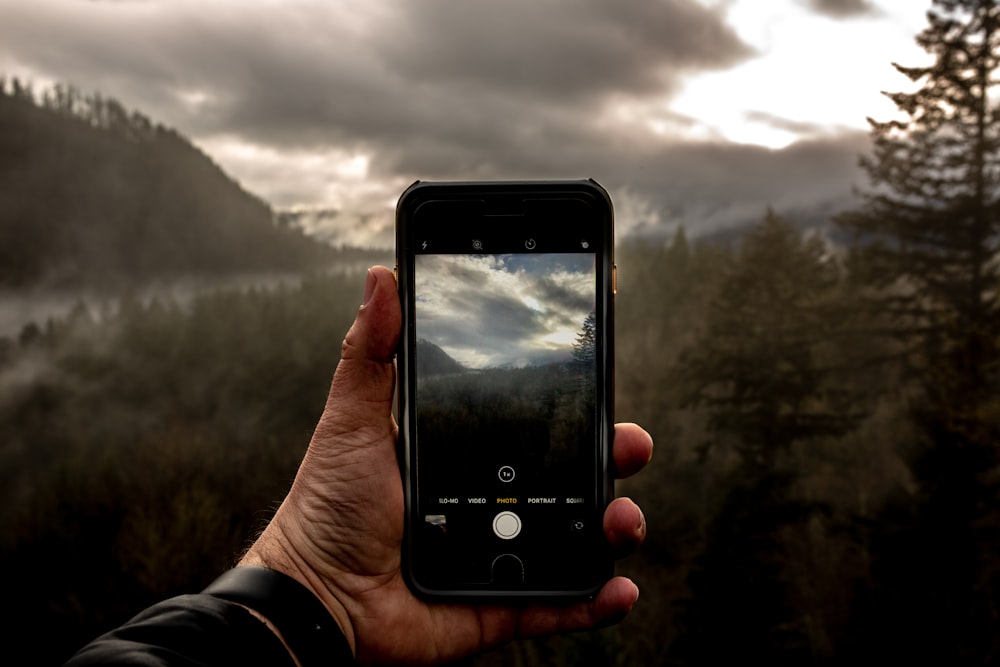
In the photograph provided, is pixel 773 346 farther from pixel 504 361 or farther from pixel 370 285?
pixel 370 285

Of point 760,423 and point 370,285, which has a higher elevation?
point 370,285

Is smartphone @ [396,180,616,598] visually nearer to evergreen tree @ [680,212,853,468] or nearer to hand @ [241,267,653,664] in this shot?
hand @ [241,267,653,664]

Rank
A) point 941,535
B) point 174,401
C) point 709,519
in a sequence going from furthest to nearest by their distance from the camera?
point 174,401, point 709,519, point 941,535

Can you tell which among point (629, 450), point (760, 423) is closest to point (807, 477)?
point (760, 423)

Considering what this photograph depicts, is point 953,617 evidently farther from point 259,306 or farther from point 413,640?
point 259,306

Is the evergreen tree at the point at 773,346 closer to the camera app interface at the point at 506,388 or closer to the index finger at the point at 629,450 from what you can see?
the index finger at the point at 629,450

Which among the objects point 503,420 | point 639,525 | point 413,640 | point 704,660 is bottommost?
point 704,660

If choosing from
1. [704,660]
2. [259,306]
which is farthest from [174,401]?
[704,660]

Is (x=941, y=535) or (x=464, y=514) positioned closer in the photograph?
(x=464, y=514)
